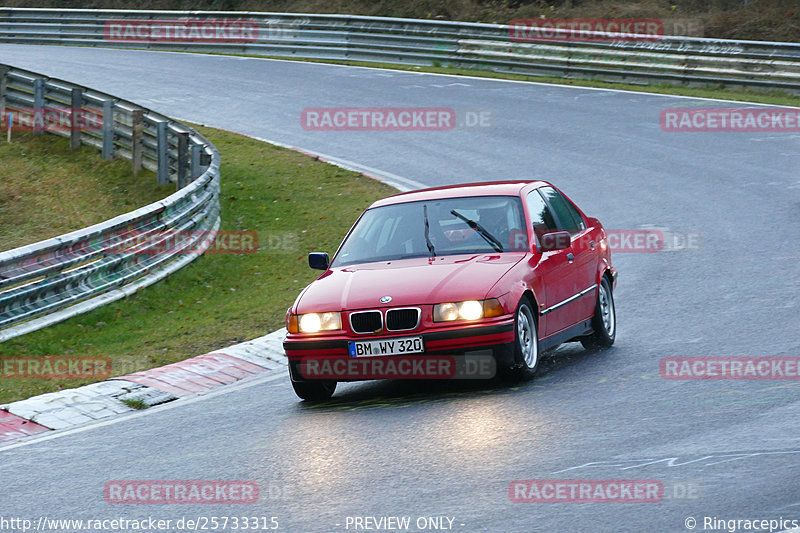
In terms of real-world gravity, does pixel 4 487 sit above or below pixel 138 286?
above

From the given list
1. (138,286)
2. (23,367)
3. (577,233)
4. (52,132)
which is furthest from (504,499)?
(52,132)

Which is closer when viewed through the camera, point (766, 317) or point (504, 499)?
point (504, 499)

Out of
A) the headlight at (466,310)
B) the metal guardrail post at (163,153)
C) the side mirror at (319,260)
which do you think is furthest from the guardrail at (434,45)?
the headlight at (466,310)

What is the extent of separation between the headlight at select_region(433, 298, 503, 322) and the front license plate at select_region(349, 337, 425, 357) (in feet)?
0.74

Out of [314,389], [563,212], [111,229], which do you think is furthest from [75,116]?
[314,389]

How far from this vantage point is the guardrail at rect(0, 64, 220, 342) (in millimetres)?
11703

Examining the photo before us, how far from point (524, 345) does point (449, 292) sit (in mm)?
726

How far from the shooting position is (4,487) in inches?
281

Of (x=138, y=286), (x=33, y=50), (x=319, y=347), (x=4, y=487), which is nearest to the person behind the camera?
(x=4, y=487)

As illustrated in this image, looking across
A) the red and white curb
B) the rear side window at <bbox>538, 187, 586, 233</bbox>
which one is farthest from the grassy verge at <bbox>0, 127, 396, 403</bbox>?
the rear side window at <bbox>538, 187, 586, 233</bbox>

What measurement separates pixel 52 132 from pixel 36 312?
1178 centimetres

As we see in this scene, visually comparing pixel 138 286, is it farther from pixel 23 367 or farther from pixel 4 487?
pixel 4 487

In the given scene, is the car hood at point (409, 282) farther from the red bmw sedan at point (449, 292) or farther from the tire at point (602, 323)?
the tire at point (602, 323)

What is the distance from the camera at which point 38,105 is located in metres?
22.3
